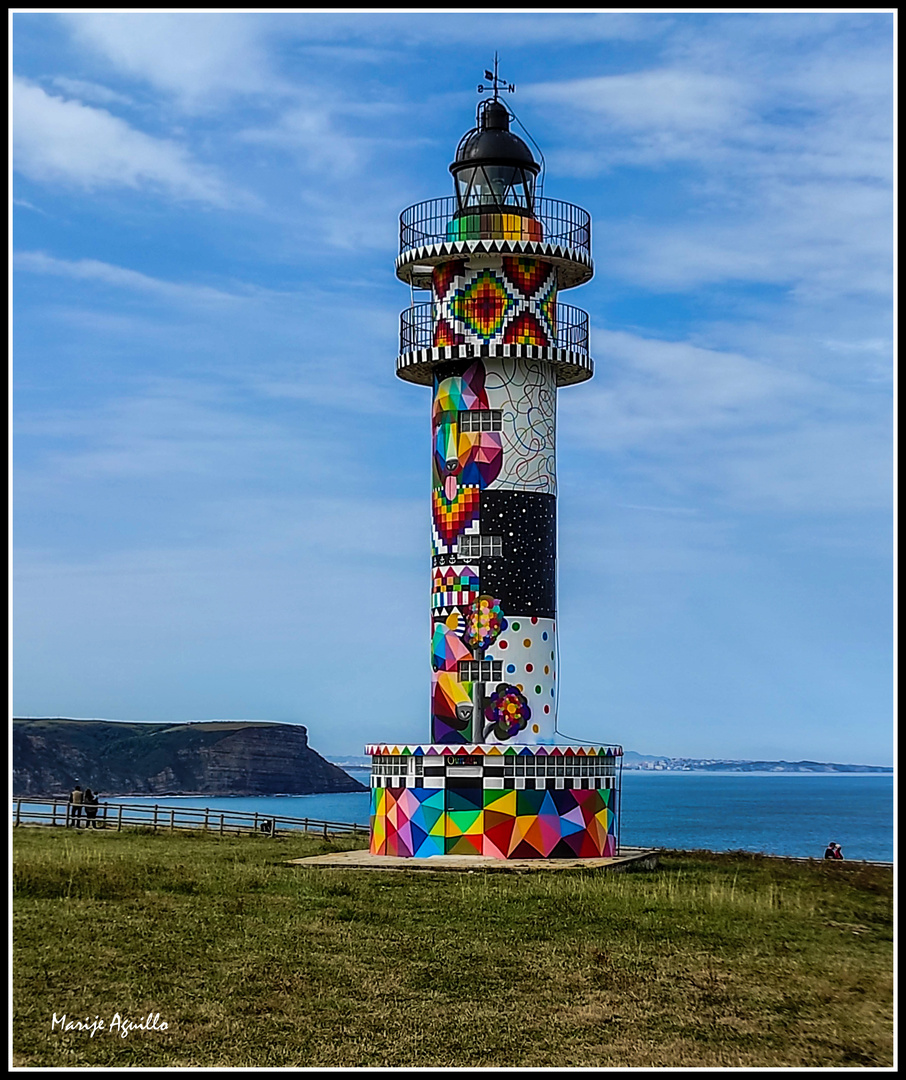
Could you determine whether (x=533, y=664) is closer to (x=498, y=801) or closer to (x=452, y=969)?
(x=498, y=801)

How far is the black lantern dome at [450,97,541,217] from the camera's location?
1365 inches

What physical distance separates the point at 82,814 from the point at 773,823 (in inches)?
2643

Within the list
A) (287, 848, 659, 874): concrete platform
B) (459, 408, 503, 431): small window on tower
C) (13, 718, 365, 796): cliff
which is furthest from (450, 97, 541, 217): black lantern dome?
(13, 718, 365, 796): cliff

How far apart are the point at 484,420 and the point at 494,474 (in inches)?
46.2

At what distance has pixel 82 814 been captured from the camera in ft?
136

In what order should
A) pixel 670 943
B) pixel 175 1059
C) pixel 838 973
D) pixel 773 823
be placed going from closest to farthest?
pixel 175 1059 → pixel 838 973 → pixel 670 943 → pixel 773 823

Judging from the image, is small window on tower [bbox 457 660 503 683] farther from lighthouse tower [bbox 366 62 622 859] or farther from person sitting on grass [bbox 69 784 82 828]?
person sitting on grass [bbox 69 784 82 828]

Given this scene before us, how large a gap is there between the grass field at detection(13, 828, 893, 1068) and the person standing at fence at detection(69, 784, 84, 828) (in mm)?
11184

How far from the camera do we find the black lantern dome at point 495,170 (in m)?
34.7

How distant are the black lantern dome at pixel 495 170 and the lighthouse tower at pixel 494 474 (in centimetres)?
4

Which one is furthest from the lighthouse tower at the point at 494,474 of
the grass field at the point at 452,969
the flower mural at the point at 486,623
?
the grass field at the point at 452,969

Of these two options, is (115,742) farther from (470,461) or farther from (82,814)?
(470,461)

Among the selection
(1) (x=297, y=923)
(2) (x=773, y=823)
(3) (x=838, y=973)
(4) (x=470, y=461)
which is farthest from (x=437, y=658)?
(2) (x=773, y=823)

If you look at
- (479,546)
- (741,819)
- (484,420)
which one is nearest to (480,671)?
(479,546)
